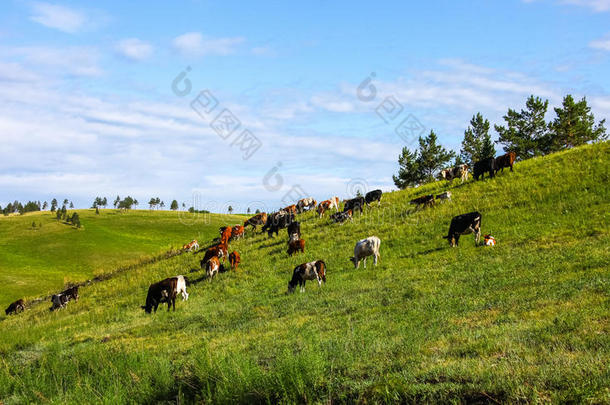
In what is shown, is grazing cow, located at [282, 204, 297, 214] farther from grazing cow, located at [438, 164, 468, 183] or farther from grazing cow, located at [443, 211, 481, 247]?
grazing cow, located at [443, 211, 481, 247]

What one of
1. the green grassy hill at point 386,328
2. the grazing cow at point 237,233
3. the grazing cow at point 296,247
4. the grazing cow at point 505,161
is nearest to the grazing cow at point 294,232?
the grazing cow at point 296,247

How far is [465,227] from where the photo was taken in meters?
20.6

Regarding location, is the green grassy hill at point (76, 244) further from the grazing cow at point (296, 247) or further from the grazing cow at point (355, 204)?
the grazing cow at point (296, 247)

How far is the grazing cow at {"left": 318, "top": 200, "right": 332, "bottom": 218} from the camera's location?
37.5 meters

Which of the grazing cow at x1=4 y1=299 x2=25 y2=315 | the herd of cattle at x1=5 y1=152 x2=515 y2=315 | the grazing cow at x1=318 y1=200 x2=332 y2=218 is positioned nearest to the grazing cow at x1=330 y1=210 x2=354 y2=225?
the herd of cattle at x1=5 y1=152 x2=515 y2=315

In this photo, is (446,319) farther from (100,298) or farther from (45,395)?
(100,298)

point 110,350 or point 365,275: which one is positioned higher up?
point 365,275

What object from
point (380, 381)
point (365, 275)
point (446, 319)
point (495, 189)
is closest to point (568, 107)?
point (495, 189)

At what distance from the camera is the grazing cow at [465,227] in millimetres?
20453

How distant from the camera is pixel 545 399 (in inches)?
183

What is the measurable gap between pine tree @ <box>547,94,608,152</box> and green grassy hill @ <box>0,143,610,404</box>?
47.1m

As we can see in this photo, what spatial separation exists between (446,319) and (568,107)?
2835 inches

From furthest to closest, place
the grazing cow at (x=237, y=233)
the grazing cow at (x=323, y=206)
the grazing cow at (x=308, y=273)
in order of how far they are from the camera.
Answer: the grazing cow at (x=237, y=233)
the grazing cow at (x=323, y=206)
the grazing cow at (x=308, y=273)

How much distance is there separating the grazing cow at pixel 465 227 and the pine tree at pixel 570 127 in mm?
58118
